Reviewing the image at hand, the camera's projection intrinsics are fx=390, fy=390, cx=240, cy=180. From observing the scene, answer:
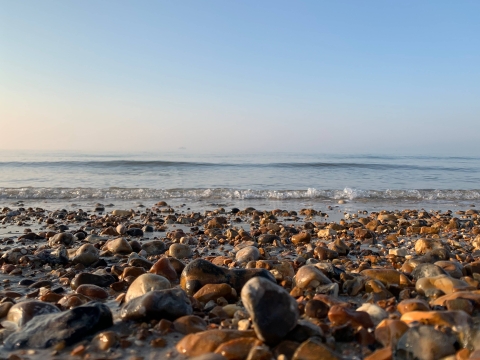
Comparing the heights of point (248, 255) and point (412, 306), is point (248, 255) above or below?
below

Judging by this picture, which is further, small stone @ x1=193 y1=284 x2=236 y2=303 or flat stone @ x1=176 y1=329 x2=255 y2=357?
small stone @ x1=193 y1=284 x2=236 y2=303

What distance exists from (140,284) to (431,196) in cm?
1105

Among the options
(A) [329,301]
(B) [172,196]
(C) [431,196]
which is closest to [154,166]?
(B) [172,196]

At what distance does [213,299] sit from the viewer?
8.84ft

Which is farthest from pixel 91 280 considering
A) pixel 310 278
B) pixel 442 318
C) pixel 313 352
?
pixel 442 318

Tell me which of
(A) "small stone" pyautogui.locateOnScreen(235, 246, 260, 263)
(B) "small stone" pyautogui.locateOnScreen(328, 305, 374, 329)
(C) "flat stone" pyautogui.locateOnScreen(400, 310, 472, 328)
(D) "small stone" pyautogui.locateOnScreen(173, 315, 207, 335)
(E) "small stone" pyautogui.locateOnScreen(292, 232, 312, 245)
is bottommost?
(E) "small stone" pyautogui.locateOnScreen(292, 232, 312, 245)

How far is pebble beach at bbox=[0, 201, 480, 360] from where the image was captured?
193 centimetres

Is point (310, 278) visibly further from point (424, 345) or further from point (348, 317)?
point (424, 345)

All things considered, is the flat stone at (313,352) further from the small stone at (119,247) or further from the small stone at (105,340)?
the small stone at (119,247)

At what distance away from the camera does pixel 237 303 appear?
2682mm

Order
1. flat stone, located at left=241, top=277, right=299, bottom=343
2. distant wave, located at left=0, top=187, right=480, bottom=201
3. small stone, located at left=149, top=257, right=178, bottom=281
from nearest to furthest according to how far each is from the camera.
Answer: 1. flat stone, located at left=241, top=277, right=299, bottom=343
2. small stone, located at left=149, top=257, right=178, bottom=281
3. distant wave, located at left=0, top=187, right=480, bottom=201

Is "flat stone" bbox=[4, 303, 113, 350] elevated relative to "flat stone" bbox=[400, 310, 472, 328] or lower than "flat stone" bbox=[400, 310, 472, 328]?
lower

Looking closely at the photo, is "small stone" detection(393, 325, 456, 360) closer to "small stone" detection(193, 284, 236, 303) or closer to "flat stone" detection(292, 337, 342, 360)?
"flat stone" detection(292, 337, 342, 360)

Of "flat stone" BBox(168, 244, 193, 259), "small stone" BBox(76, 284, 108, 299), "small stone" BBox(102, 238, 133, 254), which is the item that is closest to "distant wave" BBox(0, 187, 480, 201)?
"small stone" BBox(102, 238, 133, 254)
